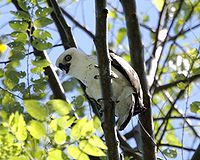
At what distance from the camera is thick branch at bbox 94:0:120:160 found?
2.52 meters

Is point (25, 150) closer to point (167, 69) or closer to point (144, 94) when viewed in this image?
point (144, 94)

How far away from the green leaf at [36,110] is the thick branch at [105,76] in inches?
16.4

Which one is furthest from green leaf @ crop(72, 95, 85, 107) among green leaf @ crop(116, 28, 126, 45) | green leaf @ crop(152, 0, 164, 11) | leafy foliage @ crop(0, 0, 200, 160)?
green leaf @ crop(116, 28, 126, 45)

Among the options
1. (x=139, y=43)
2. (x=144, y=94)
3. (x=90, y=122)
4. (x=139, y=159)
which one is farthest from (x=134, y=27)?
(x=90, y=122)

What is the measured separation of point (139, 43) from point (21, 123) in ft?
5.19

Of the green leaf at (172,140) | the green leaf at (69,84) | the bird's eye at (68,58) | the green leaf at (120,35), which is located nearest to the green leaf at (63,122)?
the bird's eye at (68,58)

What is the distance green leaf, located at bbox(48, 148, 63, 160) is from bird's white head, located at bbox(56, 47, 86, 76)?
4.65 ft

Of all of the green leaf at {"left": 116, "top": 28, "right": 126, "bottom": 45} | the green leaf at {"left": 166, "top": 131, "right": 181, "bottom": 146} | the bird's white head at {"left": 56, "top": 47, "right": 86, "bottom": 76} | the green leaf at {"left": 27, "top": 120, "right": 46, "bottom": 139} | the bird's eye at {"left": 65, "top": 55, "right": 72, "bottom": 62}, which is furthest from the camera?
the green leaf at {"left": 116, "top": 28, "right": 126, "bottom": 45}

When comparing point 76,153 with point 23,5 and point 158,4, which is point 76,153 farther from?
point 158,4

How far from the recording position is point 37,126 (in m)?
2.24

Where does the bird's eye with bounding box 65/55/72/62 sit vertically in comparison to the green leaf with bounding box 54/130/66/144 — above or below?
above

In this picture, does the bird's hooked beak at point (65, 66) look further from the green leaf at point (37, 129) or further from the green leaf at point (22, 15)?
the green leaf at point (37, 129)

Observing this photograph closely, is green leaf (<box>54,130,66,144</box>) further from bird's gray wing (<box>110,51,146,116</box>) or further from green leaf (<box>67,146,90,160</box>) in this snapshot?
bird's gray wing (<box>110,51,146,116</box>)

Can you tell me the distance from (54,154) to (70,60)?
1.58m
